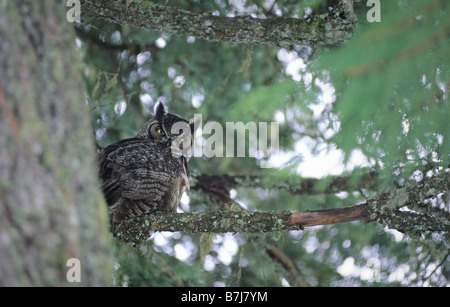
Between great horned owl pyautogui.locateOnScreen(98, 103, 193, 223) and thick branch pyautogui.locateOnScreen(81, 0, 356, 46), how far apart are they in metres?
0.85

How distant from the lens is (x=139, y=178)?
9.08 ft

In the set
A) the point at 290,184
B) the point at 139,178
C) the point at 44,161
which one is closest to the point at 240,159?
the point at 290,184

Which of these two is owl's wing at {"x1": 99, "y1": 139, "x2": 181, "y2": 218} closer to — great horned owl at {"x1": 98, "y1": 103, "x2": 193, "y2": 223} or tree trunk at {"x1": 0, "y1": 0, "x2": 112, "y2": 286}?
great horned owl at {"x1": 98, "y1": 103, "x2": 193, "y2": 223}

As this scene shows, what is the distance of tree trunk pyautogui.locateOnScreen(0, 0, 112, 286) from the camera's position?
92cm

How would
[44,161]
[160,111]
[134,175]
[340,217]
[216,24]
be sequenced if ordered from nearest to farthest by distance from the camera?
[44,161], [340,217], [216,24], [134,175], [160,111]

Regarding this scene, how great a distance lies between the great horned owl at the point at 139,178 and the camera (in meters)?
2.76

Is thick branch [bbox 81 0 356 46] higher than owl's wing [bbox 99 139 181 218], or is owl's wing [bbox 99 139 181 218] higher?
thick branch [bbox 81 0 356 46]

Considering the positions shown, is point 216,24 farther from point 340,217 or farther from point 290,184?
point 290,184

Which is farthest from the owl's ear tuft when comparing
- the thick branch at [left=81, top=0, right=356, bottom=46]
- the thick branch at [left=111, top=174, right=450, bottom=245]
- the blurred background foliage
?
the thick branch at [left=111, top=174, right=450, bottom=245]

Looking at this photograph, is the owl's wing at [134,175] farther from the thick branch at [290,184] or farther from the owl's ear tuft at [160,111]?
the thick branch at [290,184]

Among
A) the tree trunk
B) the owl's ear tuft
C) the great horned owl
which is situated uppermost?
the owl's ear tuft

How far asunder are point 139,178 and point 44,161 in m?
1.81

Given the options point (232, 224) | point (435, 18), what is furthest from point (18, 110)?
point (232, 224)
